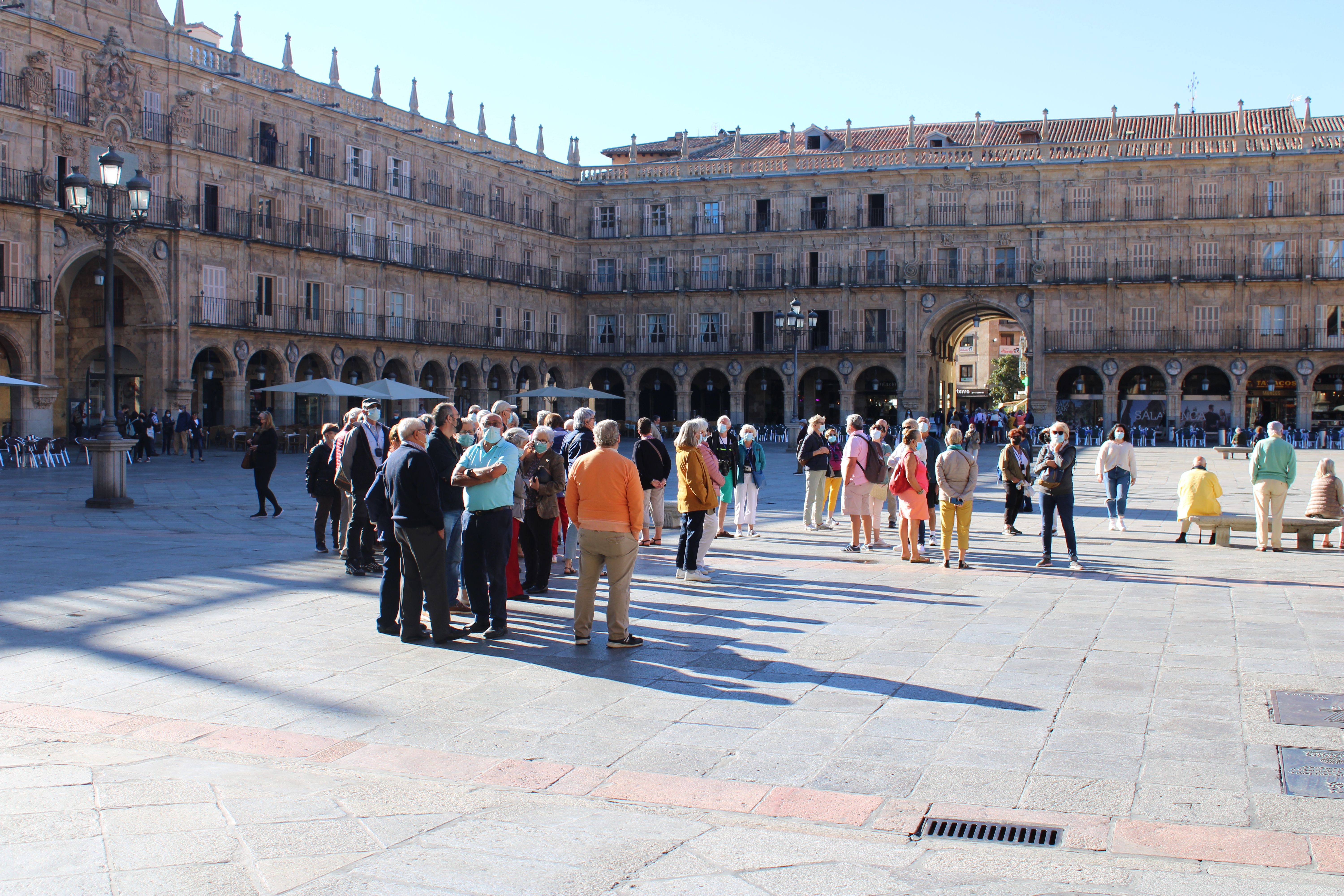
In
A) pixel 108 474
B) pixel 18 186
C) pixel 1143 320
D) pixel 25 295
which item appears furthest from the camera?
pixel 1143 320

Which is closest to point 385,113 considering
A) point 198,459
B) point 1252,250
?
point 198,459

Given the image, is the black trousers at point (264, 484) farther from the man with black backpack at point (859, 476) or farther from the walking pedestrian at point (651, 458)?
the man with black backpack at point (859, 476)

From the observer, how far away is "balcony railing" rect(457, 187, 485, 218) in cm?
4575

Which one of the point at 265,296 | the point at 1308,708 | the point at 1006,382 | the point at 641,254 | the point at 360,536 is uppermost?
the point at 641,254

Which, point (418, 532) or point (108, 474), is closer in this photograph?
point (418, 532)

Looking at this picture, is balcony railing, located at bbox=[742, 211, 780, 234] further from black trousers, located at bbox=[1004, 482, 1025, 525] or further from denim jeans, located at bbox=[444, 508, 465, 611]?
denim jeans, located at bbox=[444, 508, 465, 611]

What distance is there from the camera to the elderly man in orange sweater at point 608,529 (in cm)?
790

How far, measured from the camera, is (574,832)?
470cm

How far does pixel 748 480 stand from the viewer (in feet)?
48.6

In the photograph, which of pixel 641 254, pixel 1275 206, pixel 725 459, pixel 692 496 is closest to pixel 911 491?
pixel 725 459

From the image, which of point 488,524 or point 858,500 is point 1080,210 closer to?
point 858,500

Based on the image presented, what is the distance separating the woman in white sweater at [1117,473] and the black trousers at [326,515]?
9793 millimetres

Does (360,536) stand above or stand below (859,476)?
below

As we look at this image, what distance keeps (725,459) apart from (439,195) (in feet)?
110
